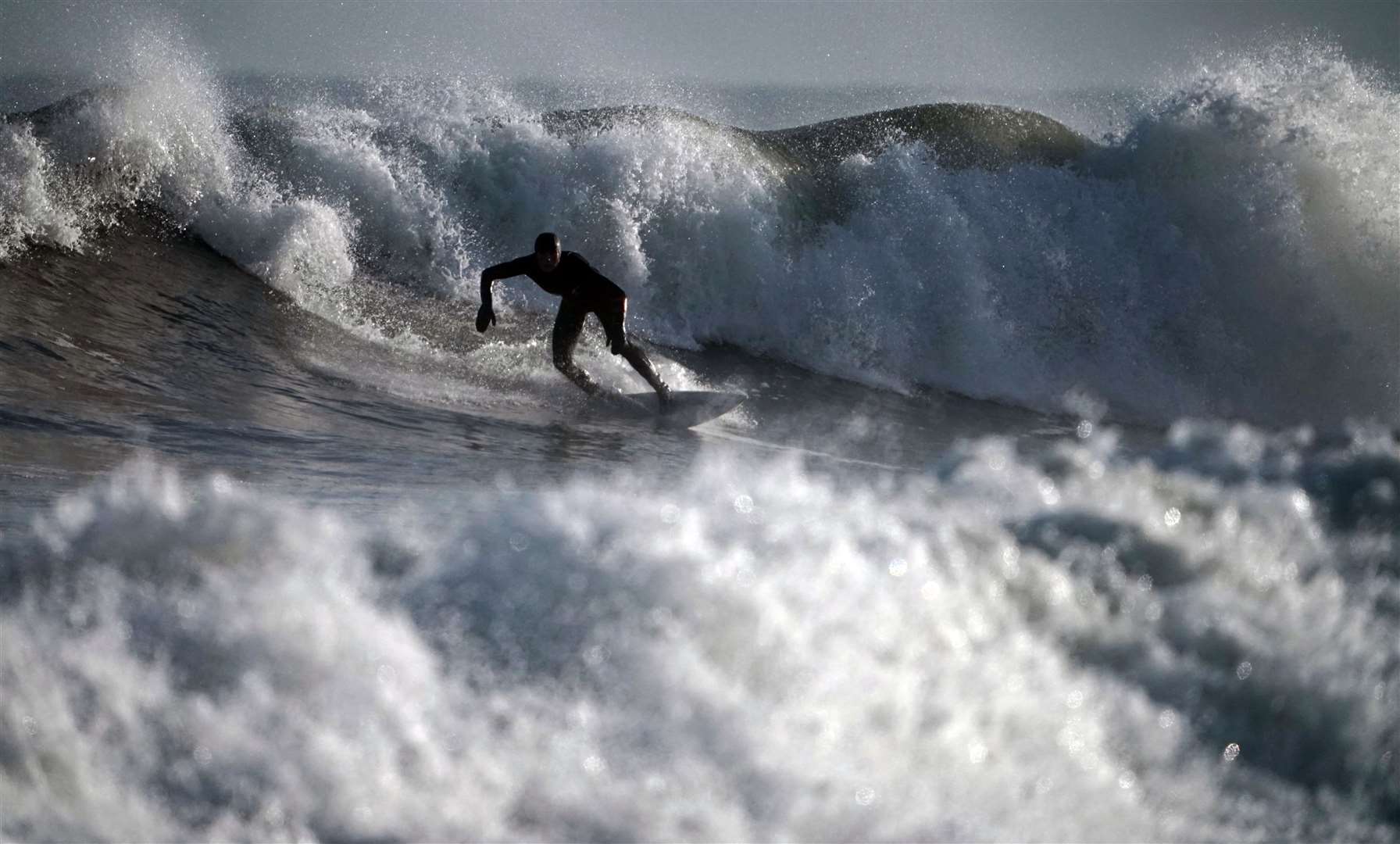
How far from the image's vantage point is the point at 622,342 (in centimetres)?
822

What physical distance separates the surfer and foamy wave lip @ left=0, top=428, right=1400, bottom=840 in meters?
4.88

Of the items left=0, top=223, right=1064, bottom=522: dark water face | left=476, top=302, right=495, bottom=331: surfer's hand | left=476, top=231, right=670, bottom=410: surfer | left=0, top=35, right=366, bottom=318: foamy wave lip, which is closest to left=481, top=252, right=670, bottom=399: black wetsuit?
left=476, top=231, right=670, bottom=410: surfer

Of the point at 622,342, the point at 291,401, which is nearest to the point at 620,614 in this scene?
the point at 291,401


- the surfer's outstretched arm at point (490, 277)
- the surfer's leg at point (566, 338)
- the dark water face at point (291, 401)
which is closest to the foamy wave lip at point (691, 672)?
the dark water face at point (291, 401)

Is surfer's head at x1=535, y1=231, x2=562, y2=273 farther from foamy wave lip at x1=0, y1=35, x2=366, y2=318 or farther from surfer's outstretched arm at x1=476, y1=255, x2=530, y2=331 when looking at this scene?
foamy wave lip at x1=0, y1=35, x2=366, y2=318

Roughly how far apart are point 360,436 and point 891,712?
461 centimetres

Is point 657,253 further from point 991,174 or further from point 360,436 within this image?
point 360,436

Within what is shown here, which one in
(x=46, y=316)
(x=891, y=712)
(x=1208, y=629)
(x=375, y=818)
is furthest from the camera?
(x=46, y=316)

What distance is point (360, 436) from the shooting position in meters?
6.62

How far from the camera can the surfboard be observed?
824 cm

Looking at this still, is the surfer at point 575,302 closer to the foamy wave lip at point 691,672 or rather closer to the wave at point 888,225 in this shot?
the wave at point 888,225

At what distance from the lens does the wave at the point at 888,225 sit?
1199 cm

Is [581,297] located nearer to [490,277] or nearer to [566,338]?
[566,338]

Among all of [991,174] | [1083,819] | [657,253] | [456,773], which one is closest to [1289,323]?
[991,174]
